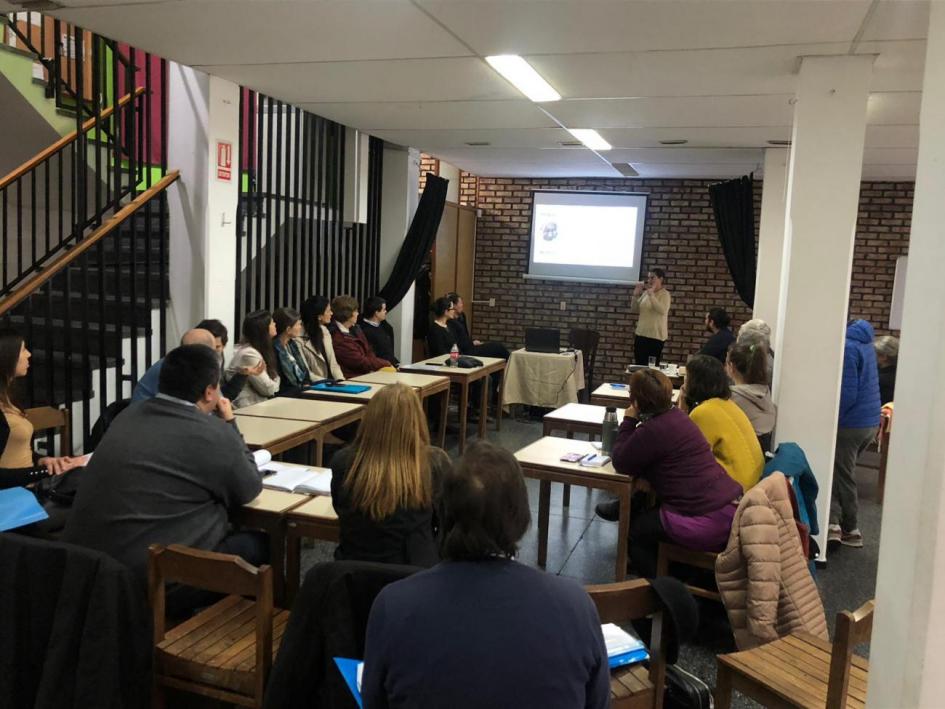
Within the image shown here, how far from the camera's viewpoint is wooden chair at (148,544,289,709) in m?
1.87

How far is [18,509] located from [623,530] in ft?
7.72

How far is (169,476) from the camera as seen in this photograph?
90.3 inches

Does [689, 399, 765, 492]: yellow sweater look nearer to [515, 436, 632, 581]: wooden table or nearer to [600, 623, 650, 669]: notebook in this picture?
[515, 436, 632, 581]: wooden table

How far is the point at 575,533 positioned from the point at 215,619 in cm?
249

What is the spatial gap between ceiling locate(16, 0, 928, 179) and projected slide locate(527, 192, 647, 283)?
2.91 metres

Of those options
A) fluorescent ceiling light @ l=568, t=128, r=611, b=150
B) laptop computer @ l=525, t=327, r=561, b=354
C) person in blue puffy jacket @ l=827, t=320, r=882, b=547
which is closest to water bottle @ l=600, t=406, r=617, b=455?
person in blue puffy jacket @ l=827, t=320, r=882, b=547

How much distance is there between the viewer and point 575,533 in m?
4.34

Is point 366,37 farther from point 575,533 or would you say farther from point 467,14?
point 575,533

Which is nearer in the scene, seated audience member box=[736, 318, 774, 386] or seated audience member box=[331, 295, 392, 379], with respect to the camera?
seated audience member box=[736, 318, 774, 386]

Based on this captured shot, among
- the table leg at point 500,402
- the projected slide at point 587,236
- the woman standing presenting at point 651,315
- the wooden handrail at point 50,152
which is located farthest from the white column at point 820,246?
the projected slide at point 587,236

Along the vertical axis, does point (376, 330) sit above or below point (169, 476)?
above

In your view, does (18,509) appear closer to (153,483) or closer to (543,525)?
(153,483)

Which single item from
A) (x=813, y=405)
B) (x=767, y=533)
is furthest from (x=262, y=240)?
(x=767, y=533)

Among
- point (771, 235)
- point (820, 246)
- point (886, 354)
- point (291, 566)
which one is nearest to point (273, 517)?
point (291, 566)
